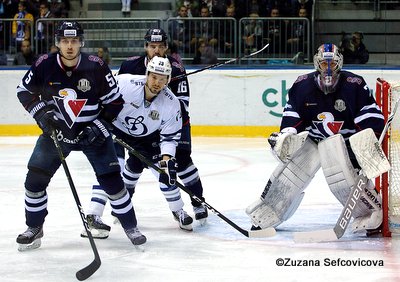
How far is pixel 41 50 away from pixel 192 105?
1.84m

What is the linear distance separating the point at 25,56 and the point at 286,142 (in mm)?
5882

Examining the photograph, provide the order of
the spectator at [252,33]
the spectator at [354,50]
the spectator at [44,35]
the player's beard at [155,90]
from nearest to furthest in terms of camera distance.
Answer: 1. the player's beard at [155,90]
2. the spectator at [354,50]
3. the spectator at [252,33]
4. the spectator at [44,35]

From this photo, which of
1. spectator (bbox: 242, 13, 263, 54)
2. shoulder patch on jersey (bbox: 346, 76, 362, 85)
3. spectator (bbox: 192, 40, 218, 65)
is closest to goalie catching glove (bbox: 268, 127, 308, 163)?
shoulder patch on jersey (bbox: 346, 76, 362, 85)

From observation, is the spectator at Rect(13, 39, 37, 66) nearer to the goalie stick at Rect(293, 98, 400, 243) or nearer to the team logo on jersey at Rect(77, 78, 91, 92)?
the team logo on jersey at Rect(77, 78, 91, 92)

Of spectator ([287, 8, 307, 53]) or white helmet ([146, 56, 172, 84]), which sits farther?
spectator ([287, 8, 307, 53])

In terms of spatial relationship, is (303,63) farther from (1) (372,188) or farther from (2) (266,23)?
(1) (372,188)

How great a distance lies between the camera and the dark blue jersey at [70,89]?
427 cm

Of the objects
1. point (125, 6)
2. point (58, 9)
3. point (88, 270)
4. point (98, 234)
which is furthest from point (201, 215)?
point (125, 6)

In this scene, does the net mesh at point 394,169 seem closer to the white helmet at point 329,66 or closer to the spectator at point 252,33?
the white helmet at point 329,66

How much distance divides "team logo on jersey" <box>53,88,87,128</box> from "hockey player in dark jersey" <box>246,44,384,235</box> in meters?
1.04

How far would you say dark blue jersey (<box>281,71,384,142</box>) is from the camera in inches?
183

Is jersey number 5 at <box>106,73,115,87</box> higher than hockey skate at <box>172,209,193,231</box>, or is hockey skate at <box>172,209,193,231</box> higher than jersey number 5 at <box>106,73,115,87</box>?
jersey number 5 at <box>106,73,115,87</box>

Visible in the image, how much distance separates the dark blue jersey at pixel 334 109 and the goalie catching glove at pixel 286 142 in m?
0.11

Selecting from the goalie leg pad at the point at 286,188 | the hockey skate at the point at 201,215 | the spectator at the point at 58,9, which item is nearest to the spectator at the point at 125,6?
the spectator at the point at 58,9
